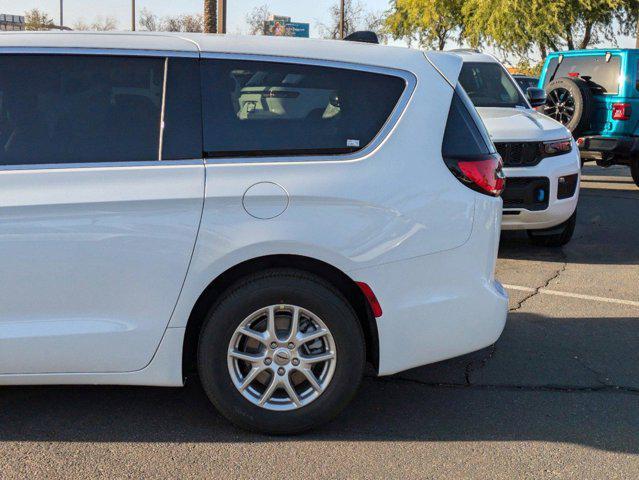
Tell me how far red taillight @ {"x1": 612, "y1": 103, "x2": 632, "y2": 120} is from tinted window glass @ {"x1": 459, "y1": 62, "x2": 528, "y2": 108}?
3.35 m

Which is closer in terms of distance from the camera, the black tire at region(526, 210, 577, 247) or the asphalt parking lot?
the asphalt parking lot

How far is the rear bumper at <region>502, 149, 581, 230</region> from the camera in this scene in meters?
7.78

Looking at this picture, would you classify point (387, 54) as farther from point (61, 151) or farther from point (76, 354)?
point (76, 354)

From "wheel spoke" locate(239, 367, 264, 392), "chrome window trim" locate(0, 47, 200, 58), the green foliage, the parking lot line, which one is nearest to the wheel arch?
"wheel spoke" locate(239, 367, 264, 392)

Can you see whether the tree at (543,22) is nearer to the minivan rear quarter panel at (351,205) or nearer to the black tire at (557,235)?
the black tire at (557,235)

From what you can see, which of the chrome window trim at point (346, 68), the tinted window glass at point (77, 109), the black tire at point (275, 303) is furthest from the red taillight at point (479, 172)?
the tinted window glass at point (77, 109)

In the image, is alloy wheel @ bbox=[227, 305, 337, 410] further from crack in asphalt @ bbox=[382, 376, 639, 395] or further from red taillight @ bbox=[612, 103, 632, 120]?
red taillight @ bbox=[612, 103, 632, 120]

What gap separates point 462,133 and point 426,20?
35.1 meters

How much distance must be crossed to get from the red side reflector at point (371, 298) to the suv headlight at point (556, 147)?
15.2ft

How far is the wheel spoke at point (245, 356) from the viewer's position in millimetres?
3725

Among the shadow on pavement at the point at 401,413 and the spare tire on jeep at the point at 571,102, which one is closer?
the shadow on pavement at the point at 401,413

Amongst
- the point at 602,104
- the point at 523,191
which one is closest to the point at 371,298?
the point at 523,191

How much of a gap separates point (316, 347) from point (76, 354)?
1035 mm

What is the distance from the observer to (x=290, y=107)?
381cm
